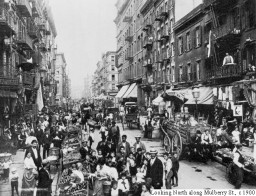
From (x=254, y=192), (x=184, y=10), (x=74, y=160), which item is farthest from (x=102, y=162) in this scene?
(x=184, y=10)

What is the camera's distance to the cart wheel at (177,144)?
15.0 m

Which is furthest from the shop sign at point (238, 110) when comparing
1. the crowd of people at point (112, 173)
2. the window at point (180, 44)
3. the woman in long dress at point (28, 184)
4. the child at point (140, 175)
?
the window at point (180, 44)

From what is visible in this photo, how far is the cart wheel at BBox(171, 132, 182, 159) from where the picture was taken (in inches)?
590

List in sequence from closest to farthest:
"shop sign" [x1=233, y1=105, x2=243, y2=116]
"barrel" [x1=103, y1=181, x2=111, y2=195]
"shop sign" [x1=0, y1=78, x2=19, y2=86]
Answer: "barrel" [x1=103, y1=181, x2=111, y2=195] → "shop sign" [x1=233, y1=105, x2=243, y2=116] → "shop sign" [x1=0, y1=78, x2=19, y2=86]

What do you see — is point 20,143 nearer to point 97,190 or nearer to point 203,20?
point 97,190

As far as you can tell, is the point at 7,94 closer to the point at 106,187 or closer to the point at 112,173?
the point at 112,173

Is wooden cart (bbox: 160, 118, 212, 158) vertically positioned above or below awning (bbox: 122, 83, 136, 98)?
below

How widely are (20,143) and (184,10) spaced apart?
21.3 meters

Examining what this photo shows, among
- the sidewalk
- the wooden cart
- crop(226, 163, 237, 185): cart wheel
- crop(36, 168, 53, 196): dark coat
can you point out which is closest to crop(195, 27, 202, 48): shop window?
the wooden cart

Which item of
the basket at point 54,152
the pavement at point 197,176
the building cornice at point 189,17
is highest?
the building cornice at point 189,17

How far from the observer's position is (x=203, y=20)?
90.1 ft

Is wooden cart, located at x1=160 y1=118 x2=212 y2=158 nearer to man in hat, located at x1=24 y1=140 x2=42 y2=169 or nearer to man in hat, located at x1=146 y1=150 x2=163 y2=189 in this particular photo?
man in hat, located at x1=146 y1=150 x2=163 y2=189

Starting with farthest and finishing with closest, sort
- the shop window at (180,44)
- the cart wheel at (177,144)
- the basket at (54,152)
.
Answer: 1. the shop window at (180,44)
2. the cart wheel at (177,144)
3. the basket at (54,152)

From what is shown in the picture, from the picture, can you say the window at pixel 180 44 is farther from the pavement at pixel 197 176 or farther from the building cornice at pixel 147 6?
the pavement at pixel 197 176
